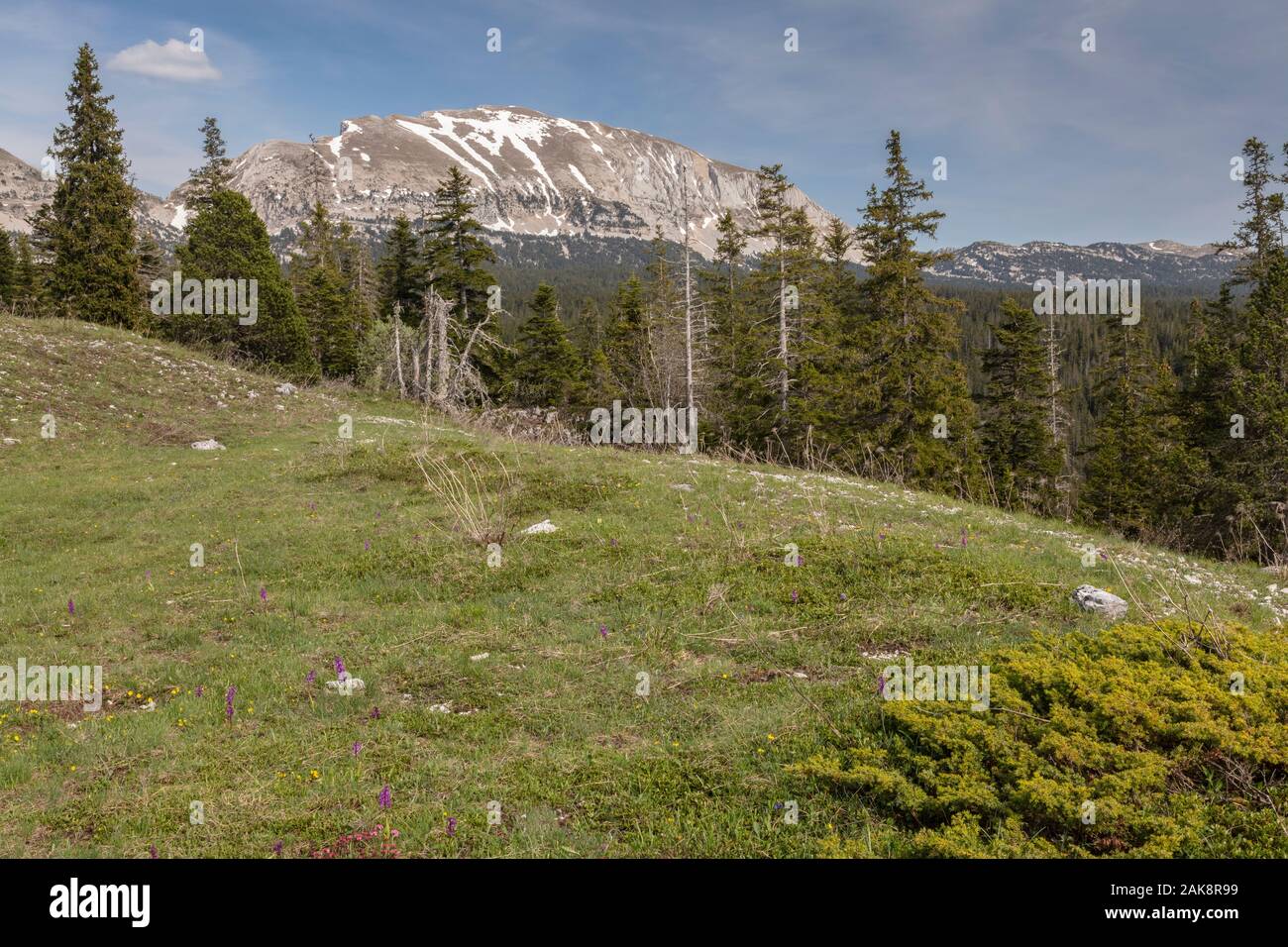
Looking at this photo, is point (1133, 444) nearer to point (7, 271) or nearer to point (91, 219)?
point (91, 219)

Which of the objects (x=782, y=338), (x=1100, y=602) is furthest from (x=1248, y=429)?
(x=1100, y=602)

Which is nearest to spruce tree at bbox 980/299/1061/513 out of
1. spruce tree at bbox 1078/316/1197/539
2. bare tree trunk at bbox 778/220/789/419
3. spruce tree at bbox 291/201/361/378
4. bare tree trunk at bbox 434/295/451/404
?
spruce tree at bbox 1078/316/1197/539

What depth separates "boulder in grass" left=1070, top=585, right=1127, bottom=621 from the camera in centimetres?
852

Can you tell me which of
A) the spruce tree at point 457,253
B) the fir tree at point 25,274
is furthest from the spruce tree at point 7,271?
the spruce tree at point 457,253

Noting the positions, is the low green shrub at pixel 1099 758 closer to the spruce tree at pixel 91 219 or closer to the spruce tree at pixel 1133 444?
the spruce tree at pixel 1133 444

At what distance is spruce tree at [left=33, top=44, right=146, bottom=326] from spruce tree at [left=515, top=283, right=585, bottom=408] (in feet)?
83.5

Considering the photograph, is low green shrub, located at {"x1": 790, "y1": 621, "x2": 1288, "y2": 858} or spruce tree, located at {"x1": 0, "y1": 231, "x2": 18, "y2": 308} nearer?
low green shrub, located at {"x1": 790, "y1": 621, "x2": 1288, "y2": 858}

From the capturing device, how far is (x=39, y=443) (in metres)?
19.9

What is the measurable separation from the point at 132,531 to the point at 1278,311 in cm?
3490

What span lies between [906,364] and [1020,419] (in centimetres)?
1471

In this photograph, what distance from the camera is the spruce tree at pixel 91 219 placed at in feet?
108

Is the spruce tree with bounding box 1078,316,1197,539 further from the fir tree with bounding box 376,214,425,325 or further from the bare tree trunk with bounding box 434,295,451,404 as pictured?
Answer: the fir tree with bounding box 376,214,425,325
